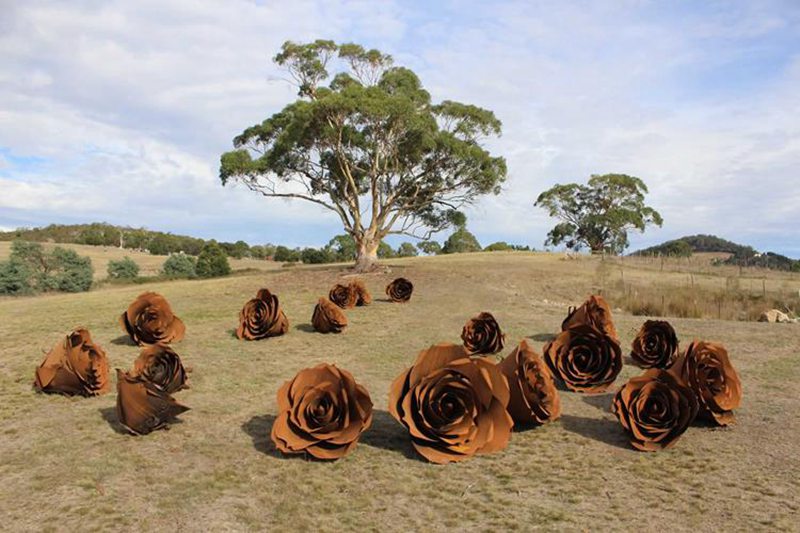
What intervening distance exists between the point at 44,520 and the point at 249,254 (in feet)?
296

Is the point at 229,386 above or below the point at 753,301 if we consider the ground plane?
below

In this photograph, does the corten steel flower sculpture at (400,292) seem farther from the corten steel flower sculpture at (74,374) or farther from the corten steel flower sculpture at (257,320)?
the corten steel flower sculpture at (74,374)

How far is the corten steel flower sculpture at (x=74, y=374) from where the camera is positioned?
6703 millimetres

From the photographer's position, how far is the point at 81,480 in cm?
428

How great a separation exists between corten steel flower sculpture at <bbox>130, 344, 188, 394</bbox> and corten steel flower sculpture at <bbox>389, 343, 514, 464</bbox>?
3.40 metres

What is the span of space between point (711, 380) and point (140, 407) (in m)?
5.78

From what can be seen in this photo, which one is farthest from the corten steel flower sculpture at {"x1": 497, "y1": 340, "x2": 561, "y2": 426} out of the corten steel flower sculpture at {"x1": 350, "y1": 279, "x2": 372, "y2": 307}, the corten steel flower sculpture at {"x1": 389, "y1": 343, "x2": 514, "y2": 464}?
the corten steel flower sculpture at {"x1": 350, "y1": 279, "x2": 372, "y2": 307}

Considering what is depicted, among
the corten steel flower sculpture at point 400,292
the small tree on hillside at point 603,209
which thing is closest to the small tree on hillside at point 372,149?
the corten steel flower sculpture at point 400,292

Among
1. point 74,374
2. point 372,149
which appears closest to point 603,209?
point 372,149

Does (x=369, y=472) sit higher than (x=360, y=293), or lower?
lower

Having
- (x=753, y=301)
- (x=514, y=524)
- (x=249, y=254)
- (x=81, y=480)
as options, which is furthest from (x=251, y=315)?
(x=249, y=254)

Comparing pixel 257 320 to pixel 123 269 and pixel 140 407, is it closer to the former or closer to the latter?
pixel 140 407

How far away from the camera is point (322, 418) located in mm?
4715

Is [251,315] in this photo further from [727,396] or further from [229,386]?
[727,396]
